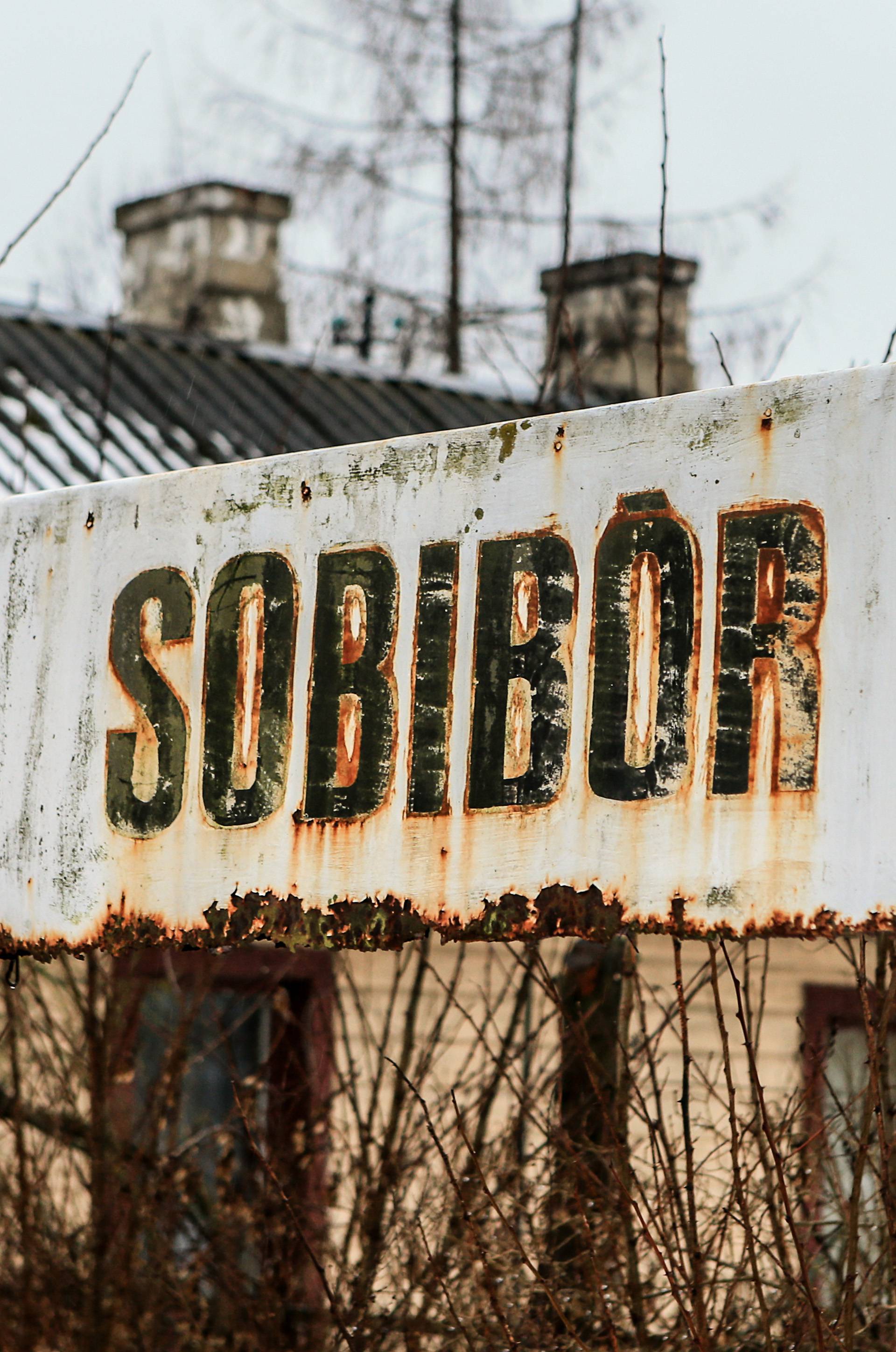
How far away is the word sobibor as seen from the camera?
1.77 metres

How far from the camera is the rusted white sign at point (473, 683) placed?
5.70 ft

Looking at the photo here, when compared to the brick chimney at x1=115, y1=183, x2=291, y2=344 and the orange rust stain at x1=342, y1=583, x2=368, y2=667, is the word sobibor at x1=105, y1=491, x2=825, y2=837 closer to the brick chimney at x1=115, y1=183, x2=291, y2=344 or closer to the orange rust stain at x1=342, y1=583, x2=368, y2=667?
the orange rust stain at x1=342, y1=583, x2=368, y2=667

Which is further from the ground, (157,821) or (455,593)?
(455,593)

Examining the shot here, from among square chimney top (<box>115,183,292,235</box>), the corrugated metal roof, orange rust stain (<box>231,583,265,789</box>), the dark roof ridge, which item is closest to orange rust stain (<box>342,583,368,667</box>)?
orange rust stain (<box>231,583,265,789</box>)

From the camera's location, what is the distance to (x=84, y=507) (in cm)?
238

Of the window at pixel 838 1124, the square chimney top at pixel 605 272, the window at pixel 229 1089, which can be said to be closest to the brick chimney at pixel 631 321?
the square chimney top at pixel 605 272

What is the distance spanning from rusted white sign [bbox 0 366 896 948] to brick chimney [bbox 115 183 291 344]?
11377mm

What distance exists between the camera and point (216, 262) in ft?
45.3

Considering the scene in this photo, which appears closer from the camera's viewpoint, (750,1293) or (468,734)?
(468,734)

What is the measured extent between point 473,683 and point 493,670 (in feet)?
0.09

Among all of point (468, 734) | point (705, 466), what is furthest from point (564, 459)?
point (468, 734)

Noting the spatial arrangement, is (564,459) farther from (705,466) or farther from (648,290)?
(648,290)

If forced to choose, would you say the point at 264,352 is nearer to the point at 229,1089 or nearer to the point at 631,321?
the point at 631,321

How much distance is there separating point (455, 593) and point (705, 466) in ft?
1.06
